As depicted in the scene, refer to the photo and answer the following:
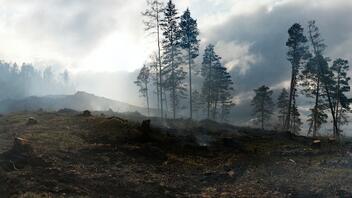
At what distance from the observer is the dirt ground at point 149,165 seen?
16.0 meters

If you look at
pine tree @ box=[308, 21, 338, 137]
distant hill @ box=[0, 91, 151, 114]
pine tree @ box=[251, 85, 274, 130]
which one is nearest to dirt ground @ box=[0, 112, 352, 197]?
pine tree @ box=[308, 21, 338, 137]

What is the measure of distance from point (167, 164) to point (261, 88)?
57625mm

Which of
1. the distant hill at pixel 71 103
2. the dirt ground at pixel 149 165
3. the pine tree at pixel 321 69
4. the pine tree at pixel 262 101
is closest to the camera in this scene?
the dirt ground at pixel 149 165

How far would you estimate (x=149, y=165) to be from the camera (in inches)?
867

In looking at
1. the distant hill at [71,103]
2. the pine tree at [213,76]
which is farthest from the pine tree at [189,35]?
the distant hill at [71,103]

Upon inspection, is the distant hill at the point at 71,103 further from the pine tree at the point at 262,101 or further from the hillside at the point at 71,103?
the pine tree at the point at 262,101

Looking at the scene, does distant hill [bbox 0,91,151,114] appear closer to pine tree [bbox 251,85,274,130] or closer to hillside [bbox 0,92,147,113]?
hillside [bbox 0,92,147,113]

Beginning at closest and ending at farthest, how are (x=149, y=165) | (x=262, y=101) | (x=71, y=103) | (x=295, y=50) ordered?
(x=149, y=165), (x=295, y=50), (x=262, y=101), (x=71, y=103)

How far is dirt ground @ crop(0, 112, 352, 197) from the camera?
16047 mm

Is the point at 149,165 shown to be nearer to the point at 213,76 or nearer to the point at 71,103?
the point at 213,76

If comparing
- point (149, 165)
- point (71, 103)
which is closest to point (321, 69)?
point (149, 165)

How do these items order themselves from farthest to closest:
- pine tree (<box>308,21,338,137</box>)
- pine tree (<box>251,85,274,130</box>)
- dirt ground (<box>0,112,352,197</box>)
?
1. pine tree (<box>251,85,274,130</box>)
2. pine tree (<box>308,21,338,137</box>)
3. dirt ground (<box>0,112,352,197</box>)

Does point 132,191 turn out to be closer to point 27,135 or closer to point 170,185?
point 170,185

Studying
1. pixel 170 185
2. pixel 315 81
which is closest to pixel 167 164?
pixel 170 185
